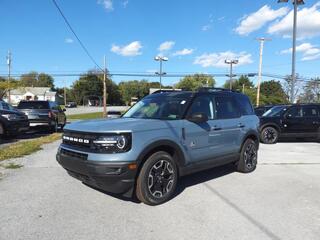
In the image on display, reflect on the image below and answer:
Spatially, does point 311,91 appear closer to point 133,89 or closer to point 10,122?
point 10,122

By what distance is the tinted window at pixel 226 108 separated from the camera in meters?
6.89

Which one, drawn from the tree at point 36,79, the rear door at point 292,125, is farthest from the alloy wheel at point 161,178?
the tree at point 36,79

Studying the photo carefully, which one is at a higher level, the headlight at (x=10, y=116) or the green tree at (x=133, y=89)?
the green tree at (x=133, y=89)

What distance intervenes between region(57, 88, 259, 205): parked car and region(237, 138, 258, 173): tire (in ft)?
0.50

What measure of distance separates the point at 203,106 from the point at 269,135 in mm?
8161

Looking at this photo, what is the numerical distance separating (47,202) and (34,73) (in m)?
155

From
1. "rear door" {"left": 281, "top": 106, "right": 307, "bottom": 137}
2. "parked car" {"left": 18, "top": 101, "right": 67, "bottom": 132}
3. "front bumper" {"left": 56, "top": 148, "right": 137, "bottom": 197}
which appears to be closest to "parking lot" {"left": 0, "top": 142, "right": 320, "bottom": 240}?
"front bumper" {"left": 56, "top": 148, "right": 137, "bottom": 197}

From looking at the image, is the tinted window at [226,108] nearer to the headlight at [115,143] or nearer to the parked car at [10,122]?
the headlight at [115,143]

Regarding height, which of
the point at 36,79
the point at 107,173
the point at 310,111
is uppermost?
the point at 36,79

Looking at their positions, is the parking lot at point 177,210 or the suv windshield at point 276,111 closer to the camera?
the parking lot at point 177,210

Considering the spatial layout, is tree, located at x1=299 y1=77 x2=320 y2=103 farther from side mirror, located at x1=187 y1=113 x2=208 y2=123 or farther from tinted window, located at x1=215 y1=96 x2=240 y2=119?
side mirror, located at x1=187 y1=113 x2=208 y2=123

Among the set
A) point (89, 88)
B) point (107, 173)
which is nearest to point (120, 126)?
point (107, 173)

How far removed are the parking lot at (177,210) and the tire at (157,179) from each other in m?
0.14

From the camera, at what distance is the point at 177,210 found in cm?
510
